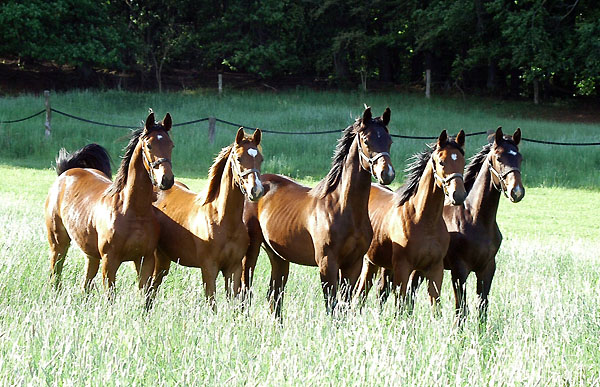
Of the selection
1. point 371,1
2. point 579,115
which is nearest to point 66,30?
point 371,1

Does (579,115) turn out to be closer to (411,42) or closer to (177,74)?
(411,42)

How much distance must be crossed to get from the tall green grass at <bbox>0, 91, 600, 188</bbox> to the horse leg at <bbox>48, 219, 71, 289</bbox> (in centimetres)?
798

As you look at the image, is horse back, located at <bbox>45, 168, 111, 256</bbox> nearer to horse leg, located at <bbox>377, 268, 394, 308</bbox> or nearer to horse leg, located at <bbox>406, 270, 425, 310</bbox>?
horse leg, located at <bbox>377, 268, 394, 308</bbox>

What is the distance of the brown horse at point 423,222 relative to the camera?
7039 millimetres

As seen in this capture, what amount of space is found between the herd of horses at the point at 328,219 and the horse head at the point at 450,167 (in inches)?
0.5

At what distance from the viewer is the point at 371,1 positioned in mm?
40062

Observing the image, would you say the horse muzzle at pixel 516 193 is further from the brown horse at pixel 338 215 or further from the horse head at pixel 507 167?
the brown horse at pixel 338 215

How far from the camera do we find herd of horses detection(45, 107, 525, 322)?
7078 millimetres

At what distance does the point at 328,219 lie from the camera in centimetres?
731

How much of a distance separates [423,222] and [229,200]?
179 centimetres

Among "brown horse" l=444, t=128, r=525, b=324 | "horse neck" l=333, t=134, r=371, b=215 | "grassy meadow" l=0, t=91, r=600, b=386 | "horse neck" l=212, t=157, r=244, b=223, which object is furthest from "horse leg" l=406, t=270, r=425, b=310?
"horse neck" l=212, t=157, r=244, b=223

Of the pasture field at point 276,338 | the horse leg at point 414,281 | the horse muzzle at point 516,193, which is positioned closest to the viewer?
the pasture field at point 276,338

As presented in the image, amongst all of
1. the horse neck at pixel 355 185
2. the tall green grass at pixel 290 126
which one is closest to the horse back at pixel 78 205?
the horse neck at pixel 355 185

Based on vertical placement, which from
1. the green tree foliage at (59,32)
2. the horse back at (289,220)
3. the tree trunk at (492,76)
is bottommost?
the horse back at (289,220)
